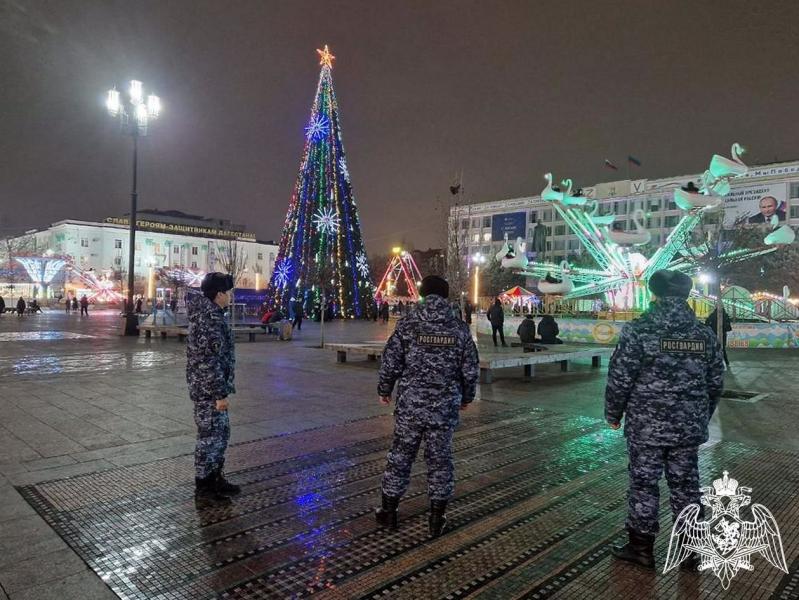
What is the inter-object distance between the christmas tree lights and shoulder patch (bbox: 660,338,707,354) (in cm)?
2935

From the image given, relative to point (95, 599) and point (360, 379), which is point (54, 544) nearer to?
point (95, 599)

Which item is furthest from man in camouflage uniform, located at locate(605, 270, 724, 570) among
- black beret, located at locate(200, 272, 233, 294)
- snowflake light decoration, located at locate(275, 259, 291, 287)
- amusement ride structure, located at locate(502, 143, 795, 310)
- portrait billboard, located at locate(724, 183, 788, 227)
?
portrait billboard, located at locate(724, 183, 788, 227)

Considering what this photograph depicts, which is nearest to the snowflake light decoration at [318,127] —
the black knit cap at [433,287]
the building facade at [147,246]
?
the black knit cap at [433,287]

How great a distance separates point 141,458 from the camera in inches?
216

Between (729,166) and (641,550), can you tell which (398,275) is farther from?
(641,550)

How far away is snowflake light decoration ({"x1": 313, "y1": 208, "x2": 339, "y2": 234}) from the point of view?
3231 centimetres

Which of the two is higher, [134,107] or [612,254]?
[134,107]

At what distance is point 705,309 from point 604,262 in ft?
16.7

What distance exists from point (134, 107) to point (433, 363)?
19499 mm

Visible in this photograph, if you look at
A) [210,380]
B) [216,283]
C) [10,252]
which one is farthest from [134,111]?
[10,252]

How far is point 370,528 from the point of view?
389 centimetres

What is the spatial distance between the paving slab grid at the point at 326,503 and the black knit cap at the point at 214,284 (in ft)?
5.43

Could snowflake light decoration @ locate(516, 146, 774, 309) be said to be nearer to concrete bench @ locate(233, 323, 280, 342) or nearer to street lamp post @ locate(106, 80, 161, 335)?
concrete bench @ locate(233, 323, 280, 342)

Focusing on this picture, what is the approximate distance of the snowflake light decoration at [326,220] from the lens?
3231 centimetres
